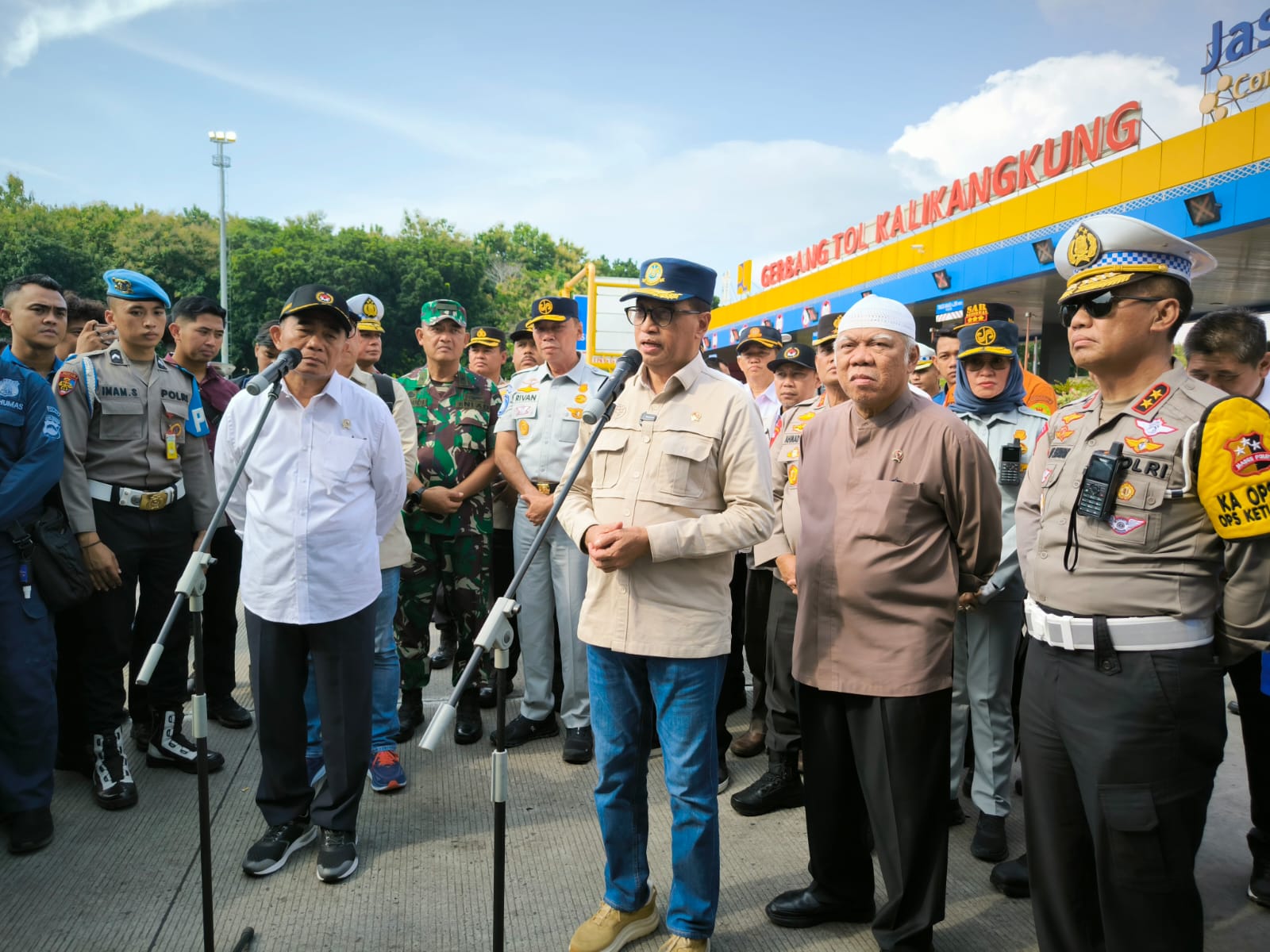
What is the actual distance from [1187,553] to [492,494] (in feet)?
12.4

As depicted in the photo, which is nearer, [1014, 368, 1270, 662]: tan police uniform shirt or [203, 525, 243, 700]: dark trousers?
[1014, 368, 1270, 662]: tan police uniform shirt

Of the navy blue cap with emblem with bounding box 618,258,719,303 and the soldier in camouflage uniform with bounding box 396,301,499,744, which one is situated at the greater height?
the navy blue cap with emblem with bounding box 618,258,719,303

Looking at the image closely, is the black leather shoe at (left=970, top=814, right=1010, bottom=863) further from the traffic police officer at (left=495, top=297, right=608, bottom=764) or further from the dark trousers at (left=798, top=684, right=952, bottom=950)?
the traffic police officer at (left=495, top=297, right=608, bottom=764)

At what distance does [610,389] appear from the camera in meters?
2.48

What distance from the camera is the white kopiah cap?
2811mm

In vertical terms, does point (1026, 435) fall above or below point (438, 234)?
below

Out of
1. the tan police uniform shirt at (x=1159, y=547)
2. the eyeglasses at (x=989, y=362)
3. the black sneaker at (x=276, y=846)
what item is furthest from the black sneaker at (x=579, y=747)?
the tan police uniform shirt at (x=1159, y=547)

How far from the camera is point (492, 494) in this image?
5.11 metres

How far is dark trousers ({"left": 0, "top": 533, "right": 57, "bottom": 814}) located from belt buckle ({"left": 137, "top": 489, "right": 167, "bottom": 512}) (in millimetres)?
600

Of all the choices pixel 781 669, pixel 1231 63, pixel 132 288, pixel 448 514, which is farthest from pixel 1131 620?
pixel 1231 63

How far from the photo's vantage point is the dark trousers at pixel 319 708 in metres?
3.25

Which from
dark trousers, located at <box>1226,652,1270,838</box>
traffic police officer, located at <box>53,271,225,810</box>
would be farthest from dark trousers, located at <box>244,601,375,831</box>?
dark trousers, located at <box>1226,652,1270,838</box>

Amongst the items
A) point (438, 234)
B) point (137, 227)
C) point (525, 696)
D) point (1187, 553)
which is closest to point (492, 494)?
point (525, 696)

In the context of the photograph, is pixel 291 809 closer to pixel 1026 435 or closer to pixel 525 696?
pixel 525 696
